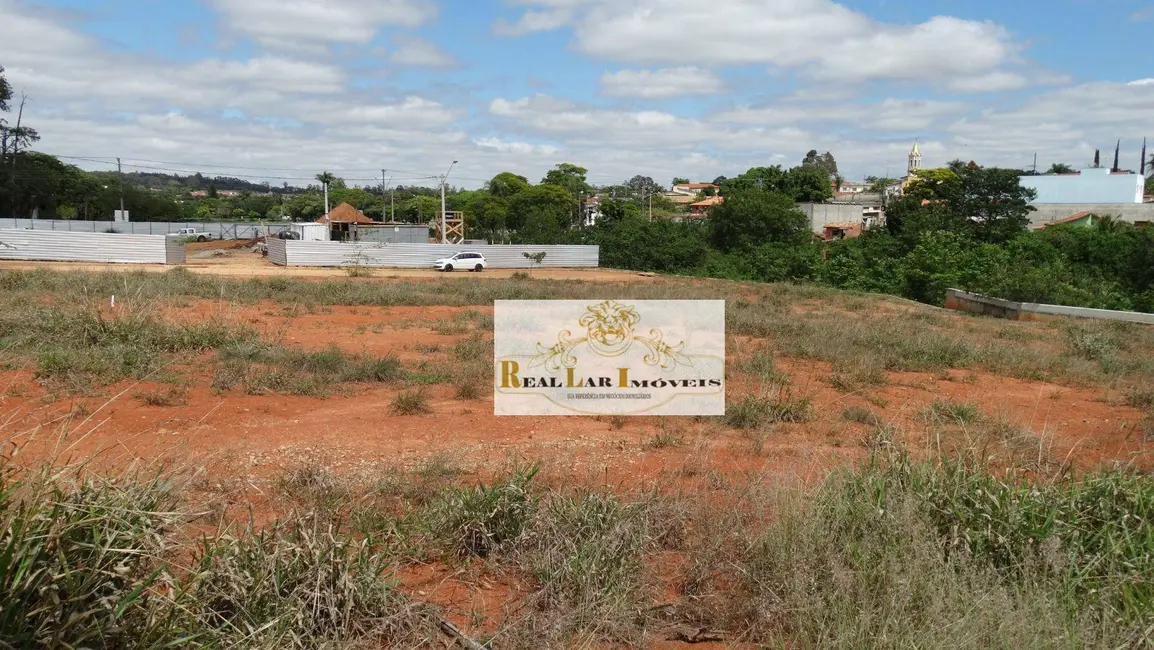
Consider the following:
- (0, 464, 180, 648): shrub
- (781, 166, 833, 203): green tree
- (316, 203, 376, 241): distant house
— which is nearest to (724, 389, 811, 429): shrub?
(0, 464, 180, 648): shrub

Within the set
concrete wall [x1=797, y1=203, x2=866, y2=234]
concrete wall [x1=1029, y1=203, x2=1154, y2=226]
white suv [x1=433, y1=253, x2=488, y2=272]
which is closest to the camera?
white suv [x1=433, y1=253, x2=488, y2=272]

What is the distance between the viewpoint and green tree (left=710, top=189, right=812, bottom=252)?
47.6m

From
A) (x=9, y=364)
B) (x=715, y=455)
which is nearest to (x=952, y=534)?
(x=715, y=455)

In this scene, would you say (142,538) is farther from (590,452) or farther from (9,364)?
(9,364)

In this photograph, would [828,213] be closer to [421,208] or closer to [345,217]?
[345,217]

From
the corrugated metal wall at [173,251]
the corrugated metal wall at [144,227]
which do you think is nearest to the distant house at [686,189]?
the corrugated metal wall at [144,227]

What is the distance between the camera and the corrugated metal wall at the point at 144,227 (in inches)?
1896

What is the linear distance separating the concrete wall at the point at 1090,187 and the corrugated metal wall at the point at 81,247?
200ft

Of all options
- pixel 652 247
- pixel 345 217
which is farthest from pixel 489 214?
pixel 652 247

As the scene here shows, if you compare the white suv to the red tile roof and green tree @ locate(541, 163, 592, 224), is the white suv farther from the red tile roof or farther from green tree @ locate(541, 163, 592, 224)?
green tree @ locate(541, 163, 592, 224)

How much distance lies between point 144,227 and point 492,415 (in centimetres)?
5803

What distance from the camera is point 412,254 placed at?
42031 millimetres

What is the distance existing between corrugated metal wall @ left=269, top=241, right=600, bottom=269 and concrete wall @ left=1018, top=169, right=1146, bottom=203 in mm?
38728

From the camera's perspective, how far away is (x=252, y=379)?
8586mm
